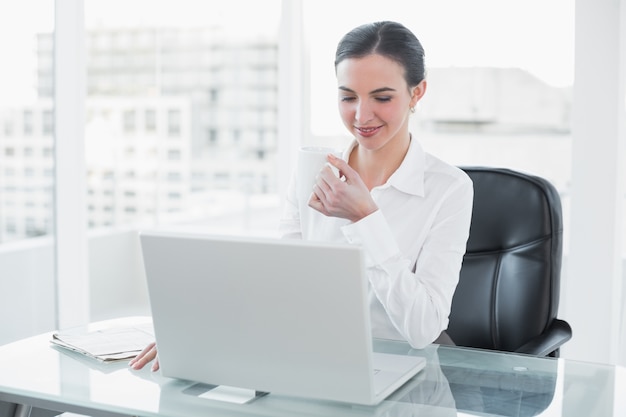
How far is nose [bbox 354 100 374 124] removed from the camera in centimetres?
181

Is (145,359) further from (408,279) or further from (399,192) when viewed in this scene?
(399,192)

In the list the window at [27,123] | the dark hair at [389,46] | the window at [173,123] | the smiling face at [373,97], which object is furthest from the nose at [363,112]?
the window at [173,123]

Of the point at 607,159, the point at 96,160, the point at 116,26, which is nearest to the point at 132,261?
the point at 96,160

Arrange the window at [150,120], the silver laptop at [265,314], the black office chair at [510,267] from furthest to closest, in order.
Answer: the window at [150,120] < the black office chair at [510,267] < the silver laptop at [265,314]

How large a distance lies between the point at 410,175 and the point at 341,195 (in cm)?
42

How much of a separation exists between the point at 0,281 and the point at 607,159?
7.65ft

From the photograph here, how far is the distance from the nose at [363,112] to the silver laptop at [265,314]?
0.70 m

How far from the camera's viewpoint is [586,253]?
2.99 meters

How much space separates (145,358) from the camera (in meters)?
1.43

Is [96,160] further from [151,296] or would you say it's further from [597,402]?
[597,402]

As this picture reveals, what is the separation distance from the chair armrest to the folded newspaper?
35.8 inches

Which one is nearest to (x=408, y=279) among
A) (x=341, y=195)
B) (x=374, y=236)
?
(x=374, y=236)

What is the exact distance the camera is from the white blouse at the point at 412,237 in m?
1.58

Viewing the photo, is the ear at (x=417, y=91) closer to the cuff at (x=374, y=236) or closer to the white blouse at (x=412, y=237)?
the white blouse at (x=412, y=237)
